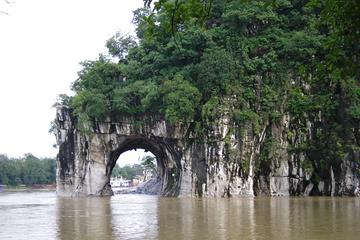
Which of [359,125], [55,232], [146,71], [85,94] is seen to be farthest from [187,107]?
[55,232]

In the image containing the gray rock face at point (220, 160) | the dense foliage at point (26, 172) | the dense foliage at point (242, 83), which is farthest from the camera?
the dense foliage at point (26, 172)

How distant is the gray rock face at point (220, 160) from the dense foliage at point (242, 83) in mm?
647

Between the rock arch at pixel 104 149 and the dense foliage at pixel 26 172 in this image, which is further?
the dense foliage at pixel 26 172

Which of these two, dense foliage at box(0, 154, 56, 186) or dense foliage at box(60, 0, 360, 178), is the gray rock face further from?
dense foliage at box(0, 154, 56, 186)

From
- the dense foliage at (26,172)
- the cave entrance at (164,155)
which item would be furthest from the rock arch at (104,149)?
the dense foliage at (26,172)

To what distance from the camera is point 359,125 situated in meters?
26.3

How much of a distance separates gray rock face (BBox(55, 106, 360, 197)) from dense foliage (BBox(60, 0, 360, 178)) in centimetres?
65

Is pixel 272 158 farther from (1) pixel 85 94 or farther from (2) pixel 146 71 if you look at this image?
(1) pixel 85 94

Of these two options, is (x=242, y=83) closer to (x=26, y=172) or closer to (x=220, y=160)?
(x=220, y=160)

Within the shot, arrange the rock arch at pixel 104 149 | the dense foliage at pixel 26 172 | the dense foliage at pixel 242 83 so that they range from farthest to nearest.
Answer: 1. the dense foliage at pixel 26 172
2. the rock arch at pixel 104 149
3. the dense foliage at pixel 242 83

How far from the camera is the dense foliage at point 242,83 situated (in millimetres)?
26422

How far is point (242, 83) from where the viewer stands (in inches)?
1093

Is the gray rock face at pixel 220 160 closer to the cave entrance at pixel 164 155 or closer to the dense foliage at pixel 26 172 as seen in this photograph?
the cave entrance at pixel 164 155

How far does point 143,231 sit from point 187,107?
1651 centimetres
